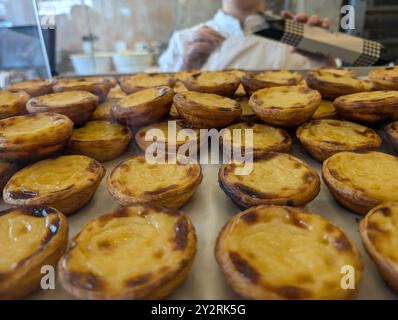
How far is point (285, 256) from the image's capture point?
101cm

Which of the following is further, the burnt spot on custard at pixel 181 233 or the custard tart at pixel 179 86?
the custard tart at pixel 179 86

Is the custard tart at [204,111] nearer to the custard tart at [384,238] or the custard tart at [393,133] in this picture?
the custard tart at [393,133]

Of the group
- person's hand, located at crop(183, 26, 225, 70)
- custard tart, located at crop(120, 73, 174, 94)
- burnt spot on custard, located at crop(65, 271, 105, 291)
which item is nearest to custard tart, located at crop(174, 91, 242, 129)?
custard tart, located at crop(120, 73, 174, 94)

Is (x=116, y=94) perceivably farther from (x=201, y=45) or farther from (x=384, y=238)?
(x=384, y=238)

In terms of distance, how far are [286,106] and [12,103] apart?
153cm

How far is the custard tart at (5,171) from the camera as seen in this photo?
1502 mm

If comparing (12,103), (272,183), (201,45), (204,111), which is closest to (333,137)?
(272,183)

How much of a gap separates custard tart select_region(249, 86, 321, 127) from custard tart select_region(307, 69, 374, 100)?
138 mm

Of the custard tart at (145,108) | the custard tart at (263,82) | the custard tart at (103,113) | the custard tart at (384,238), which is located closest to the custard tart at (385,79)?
the custard tart at (263,82)

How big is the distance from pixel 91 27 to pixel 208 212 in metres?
5.43

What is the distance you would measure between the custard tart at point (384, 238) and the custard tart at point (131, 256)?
0.53 m

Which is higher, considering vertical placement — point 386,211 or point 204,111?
point 204,111

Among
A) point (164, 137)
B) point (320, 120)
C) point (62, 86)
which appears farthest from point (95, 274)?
point (62, 86)
